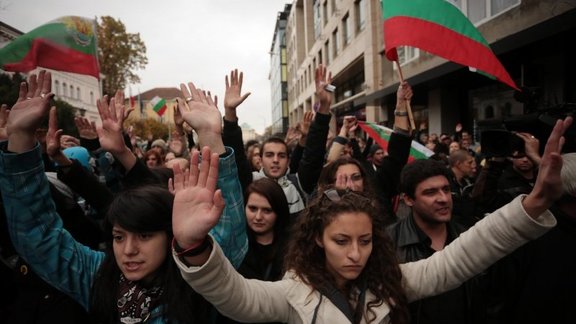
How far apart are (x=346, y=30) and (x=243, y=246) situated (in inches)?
792

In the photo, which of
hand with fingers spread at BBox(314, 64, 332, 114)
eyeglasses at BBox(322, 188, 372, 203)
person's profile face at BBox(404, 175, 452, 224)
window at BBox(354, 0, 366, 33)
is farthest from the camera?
window at BBox(354, 0, 366, 33)

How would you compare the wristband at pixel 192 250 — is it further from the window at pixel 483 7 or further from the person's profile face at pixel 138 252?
the window at pixel 483 7

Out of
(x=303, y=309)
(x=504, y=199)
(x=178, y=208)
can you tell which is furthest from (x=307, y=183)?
(x=178, y=208)

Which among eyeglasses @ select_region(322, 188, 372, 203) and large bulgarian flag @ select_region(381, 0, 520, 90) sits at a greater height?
large bulgarian flag @ select_region(381, 0, 520, 90)

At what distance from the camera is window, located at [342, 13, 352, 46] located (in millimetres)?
19094

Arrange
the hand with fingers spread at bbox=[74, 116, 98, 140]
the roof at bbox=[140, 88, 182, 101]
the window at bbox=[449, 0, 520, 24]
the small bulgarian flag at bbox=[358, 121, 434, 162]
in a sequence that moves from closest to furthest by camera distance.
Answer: the hand with fingers spread at bbox=[74, 116, 98, 140] < the small bulgarian flag at bbox=[358, 121, 434, 162] < the window at bbox=[449, 0, 520, 24] < the roof at bbox=[140, 88, 182, 101]

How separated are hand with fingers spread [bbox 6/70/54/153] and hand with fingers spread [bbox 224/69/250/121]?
1041mm

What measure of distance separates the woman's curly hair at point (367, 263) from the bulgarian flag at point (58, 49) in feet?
13.7

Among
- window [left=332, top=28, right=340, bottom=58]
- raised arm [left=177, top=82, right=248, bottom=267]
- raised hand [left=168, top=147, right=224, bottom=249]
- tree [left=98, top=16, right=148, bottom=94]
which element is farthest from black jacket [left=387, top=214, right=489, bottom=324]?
tree [left=98, top=16, right=148, bottom=94]

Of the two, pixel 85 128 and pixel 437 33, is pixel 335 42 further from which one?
pixel 85 128

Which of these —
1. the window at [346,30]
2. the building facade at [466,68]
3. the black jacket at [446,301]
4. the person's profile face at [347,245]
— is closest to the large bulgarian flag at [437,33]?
the building facade at [466,68]

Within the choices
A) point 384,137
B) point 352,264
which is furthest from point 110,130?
point 384,137

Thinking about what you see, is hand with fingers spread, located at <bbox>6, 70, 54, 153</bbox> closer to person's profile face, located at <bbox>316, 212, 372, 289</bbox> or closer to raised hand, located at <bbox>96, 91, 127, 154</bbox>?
raised hand, located at <bbox>96, 91, 127, 154</bbox>

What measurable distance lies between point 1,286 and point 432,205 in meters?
2.49
